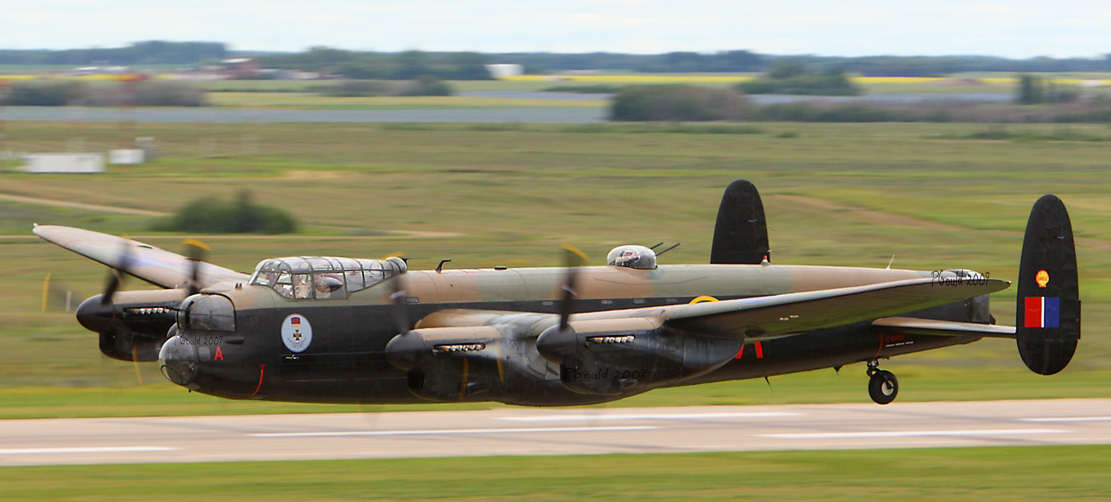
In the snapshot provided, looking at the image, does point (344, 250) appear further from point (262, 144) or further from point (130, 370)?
point (262, 144)

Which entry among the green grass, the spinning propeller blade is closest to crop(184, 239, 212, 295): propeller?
the spinning propeller blade

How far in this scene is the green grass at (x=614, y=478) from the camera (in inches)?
822

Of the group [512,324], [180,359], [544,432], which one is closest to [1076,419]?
[544,432]

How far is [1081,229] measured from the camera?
74.1 metres

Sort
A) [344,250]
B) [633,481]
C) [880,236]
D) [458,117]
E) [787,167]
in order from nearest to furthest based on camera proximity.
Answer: [633,481] < [344,250] < [880,236] < [787,167] < [458,117]

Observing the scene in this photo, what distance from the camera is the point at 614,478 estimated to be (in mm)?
22156

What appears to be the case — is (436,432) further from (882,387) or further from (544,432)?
(882,387)

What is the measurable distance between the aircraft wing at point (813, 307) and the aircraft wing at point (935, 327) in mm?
4664

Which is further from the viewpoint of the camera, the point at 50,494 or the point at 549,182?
the point at 549,182

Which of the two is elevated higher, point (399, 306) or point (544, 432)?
point (399, 306)

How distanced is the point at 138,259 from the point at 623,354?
13353mm

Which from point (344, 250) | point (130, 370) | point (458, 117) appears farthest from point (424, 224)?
point (458, 117)

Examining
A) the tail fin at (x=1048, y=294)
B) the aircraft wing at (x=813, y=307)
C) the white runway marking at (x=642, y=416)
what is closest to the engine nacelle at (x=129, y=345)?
the white runway marking at (x=642, y=416)

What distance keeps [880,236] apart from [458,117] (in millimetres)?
116391
